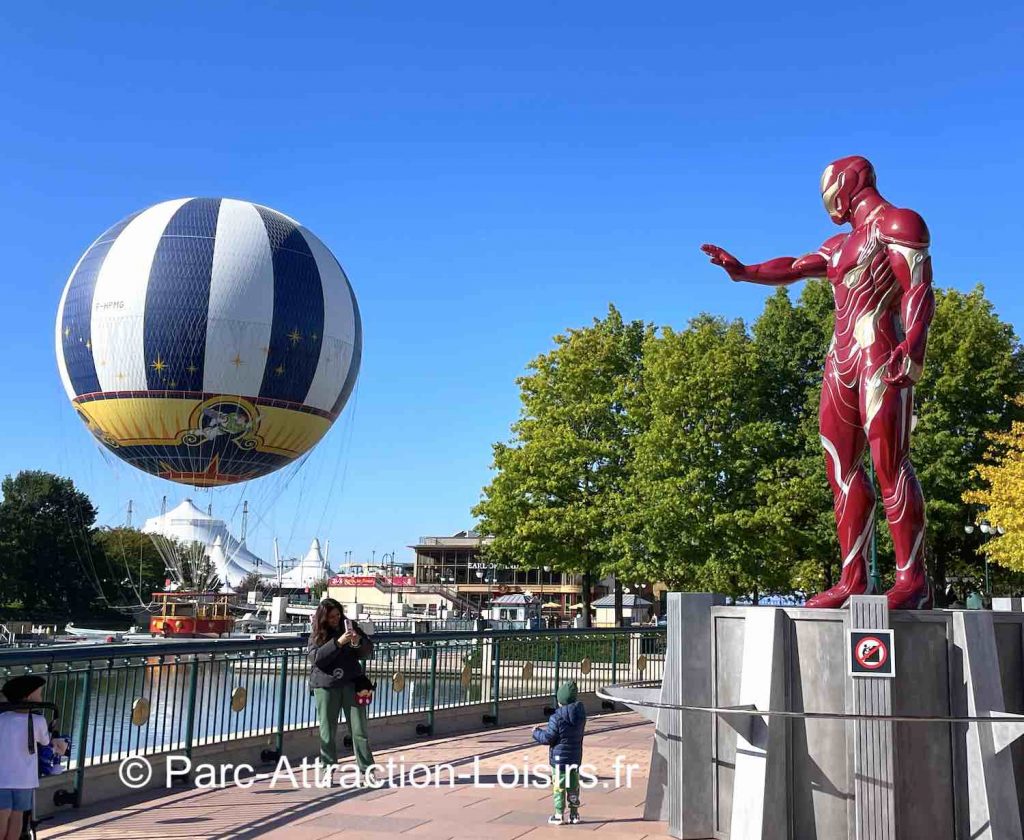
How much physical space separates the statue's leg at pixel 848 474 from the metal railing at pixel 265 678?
607 cm

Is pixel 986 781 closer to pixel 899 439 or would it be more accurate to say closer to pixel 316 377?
pixel 899 439

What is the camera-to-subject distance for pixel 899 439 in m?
8.72

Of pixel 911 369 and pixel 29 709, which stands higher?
pixel 911 369

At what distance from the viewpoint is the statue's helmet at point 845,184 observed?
9219mm

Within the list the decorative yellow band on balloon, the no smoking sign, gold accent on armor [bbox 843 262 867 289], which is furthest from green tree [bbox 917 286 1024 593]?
the no smoking sign

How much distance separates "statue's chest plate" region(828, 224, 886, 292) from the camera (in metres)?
8.75

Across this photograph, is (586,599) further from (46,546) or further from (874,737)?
(46,546)

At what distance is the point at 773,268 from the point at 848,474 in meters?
2.17

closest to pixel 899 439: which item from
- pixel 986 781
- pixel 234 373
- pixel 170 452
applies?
pixel 986 781

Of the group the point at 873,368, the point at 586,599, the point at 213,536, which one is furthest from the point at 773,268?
the point at 213,536

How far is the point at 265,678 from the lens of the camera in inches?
479

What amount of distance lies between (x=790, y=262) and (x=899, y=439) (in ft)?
6.93

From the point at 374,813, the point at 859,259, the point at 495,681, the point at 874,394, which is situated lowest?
the point at 374,813

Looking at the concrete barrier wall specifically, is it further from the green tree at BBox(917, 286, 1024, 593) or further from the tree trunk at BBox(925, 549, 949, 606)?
the tree trunk at BBox(925, 549, 949, 606)
